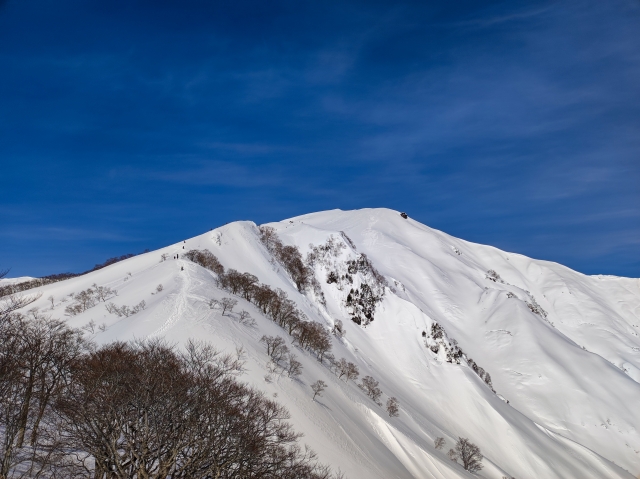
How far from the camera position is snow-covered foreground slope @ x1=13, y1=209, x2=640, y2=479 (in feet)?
179

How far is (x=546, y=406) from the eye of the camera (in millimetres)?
113938

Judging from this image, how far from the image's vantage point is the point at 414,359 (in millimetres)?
106938

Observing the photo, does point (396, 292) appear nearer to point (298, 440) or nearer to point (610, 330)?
point (298, 440)

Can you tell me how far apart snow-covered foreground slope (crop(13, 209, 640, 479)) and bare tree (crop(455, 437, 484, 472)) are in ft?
6.97

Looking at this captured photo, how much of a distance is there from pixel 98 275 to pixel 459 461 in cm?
7788

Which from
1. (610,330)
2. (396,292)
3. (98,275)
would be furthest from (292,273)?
(610,330)

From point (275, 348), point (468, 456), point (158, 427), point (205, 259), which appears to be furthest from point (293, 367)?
point (205, 259)

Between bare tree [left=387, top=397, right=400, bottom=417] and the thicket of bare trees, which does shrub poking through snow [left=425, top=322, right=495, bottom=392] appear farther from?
the thicket of bare trees

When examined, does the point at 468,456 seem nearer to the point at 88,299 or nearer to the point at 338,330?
the point at 338,330

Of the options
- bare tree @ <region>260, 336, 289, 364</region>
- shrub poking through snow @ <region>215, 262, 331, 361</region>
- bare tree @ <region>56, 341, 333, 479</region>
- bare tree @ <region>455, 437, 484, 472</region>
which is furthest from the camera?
shrub poking through snow @ <region>215, 262, 331, 361</region>

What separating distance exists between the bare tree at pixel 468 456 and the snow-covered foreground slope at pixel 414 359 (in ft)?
6.97

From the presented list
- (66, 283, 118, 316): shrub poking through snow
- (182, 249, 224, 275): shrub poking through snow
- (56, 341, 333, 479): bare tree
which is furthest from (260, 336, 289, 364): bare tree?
(182, 249, 224, 275): shrub poking through snow

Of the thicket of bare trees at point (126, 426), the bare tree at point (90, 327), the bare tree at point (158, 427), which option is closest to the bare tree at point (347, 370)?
the bare tree at point (90, 327)

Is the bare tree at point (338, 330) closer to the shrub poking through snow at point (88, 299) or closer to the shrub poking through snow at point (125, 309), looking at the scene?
the shrub poking through snow at point (88, 299)
